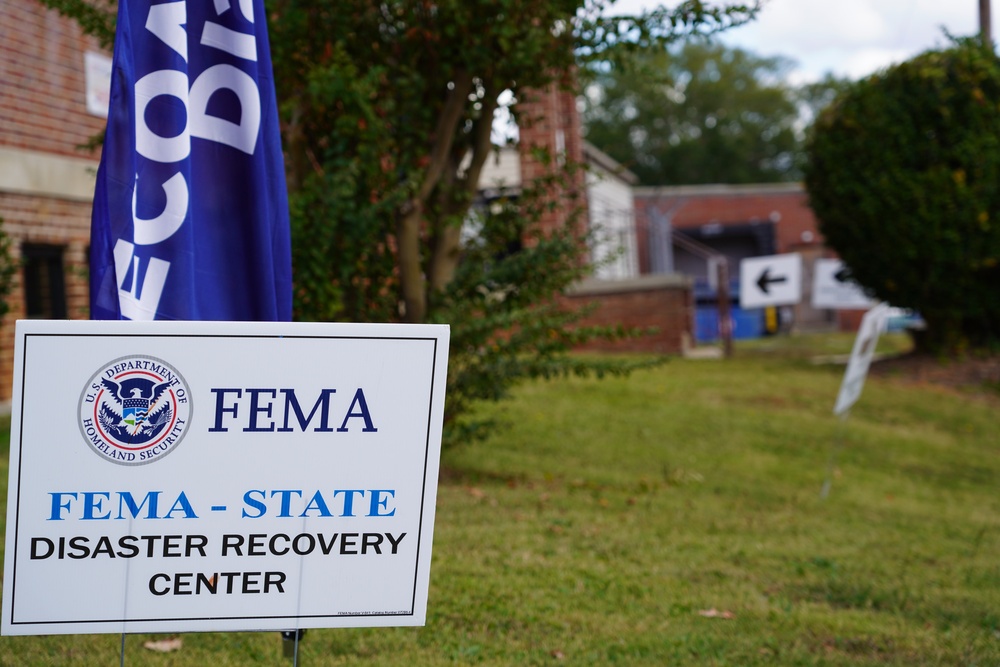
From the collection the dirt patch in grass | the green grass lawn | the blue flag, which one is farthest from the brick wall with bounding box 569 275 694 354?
the blue flag

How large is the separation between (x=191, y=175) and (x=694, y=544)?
14.2ft

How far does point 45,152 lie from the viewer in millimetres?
10688

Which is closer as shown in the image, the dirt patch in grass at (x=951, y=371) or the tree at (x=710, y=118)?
the dirt patch in grass at (x=951, y=371)

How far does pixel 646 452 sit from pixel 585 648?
5686 millimetres

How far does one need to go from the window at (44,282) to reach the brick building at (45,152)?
10 mm

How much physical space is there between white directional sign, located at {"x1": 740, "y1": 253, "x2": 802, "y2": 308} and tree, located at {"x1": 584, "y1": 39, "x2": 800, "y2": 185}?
44658 mm

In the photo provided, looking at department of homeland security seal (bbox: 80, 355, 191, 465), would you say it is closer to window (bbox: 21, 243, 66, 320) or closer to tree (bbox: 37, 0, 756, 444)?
tree (bbox: 37, 0, 756, 444)

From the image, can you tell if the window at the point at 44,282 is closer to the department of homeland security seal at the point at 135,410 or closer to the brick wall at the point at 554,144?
the brick wall at the point at 554,144

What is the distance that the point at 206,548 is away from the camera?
257 centimetres

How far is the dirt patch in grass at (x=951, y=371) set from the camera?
49.0 feet

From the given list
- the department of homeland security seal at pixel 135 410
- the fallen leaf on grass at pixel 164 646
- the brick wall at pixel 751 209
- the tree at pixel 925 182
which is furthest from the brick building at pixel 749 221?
the department of homeland security seal at pixel 135 410

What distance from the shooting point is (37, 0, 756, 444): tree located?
6.75 m

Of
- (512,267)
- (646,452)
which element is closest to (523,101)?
(512,267)

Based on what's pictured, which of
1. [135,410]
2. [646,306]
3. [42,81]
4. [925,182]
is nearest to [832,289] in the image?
[646,306]
